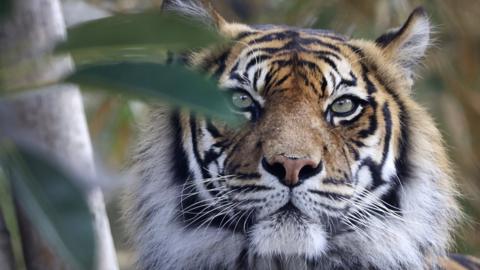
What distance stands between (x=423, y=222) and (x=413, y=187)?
0.12 metres

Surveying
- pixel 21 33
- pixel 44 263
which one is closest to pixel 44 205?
pixel 21 33

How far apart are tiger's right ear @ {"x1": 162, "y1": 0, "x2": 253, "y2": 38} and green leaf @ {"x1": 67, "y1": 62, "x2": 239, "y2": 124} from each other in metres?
1.43

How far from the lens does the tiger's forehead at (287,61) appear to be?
2268 mm

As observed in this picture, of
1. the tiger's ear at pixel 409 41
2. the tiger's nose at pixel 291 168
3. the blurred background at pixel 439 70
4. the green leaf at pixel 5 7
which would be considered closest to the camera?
the green leaf at pixel 5 7

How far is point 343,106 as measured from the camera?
2.27m

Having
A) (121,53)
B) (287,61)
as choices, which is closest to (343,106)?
(287,61)

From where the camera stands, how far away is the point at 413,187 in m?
2.48

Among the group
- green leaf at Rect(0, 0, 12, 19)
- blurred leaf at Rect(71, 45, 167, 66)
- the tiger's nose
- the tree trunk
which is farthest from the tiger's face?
green leaf at Rect(0, 0, 12, 19)

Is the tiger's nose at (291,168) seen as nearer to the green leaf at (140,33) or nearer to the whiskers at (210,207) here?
the whiskers at (210,207)

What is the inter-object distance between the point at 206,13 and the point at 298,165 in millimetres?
612

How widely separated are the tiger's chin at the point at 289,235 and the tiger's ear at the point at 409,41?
677mm

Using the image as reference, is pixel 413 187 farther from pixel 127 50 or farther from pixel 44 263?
pixel 127 50

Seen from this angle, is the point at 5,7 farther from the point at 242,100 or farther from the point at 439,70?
the point at 439,70

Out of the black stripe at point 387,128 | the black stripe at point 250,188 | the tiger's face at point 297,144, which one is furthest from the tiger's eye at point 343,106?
the black stripe at point 250,188
